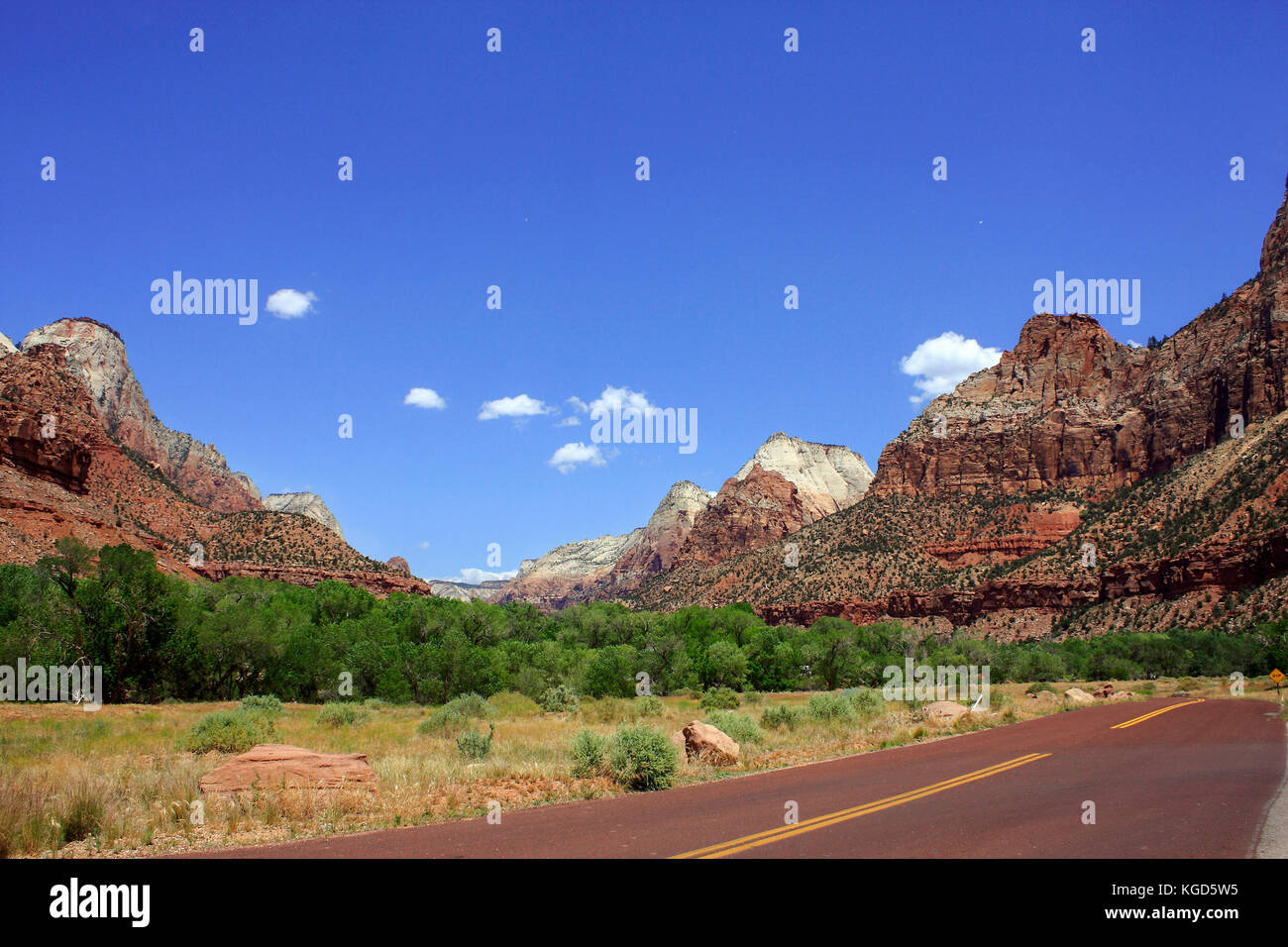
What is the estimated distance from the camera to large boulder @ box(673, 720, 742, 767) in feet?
56.0

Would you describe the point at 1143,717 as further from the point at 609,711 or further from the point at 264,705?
the point at 264,705

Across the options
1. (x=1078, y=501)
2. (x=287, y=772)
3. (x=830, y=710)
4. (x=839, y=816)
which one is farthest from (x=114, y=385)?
(x=839, y=816)

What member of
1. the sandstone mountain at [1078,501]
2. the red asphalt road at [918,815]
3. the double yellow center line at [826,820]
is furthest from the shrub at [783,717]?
the sandstone mountain at [1078,501]

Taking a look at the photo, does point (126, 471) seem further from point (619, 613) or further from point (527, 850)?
point (527, 850)

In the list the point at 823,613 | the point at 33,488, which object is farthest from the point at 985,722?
the point at 33,488

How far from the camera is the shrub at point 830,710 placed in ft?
85.9

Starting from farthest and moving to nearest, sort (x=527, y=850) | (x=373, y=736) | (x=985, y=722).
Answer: (x=985, y=722) → (x=373, y=736) → (x=527, y=850)

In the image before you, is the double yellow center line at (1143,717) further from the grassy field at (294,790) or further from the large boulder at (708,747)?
the large boulder at (708,747)

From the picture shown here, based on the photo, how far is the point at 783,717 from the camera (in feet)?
84.2

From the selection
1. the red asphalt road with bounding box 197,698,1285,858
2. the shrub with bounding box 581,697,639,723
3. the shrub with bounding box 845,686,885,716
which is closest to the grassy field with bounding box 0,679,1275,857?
the shrub with bounding box 581,697,639,723

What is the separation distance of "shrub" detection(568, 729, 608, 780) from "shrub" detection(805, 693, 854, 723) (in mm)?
12722

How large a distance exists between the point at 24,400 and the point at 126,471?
12780 mm

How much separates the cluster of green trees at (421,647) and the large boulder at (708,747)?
1962 centimetres
